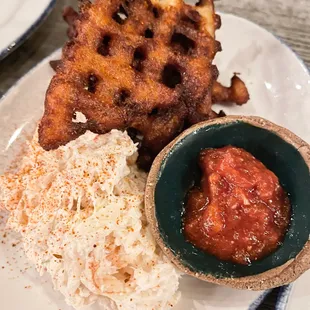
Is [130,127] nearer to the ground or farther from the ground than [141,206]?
farther from the ground

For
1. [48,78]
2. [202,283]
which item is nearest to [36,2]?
[48,78]

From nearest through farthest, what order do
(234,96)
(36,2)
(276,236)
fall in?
(276,236)
(234,96)
(36,2)

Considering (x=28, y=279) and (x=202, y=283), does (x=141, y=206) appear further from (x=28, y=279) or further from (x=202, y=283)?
(x=28, y=279)

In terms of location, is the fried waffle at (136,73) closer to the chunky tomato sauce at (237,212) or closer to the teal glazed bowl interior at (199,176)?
the teal glazed bowl interior at (199,176)

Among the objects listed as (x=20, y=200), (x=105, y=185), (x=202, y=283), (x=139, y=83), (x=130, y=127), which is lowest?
(x=202, y=283)

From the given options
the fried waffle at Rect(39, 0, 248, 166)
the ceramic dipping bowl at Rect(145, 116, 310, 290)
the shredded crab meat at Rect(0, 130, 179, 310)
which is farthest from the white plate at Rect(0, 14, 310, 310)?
the fried waffle at Rect(39, 0, 248, 166)

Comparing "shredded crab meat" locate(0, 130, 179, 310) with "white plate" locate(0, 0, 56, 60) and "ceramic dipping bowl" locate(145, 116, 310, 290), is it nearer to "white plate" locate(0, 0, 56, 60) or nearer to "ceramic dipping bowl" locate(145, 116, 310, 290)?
"ceramic dipping bowl" locate(145, 116, 310, 290)

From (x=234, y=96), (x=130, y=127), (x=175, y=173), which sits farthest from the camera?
(x=234, y=96)
